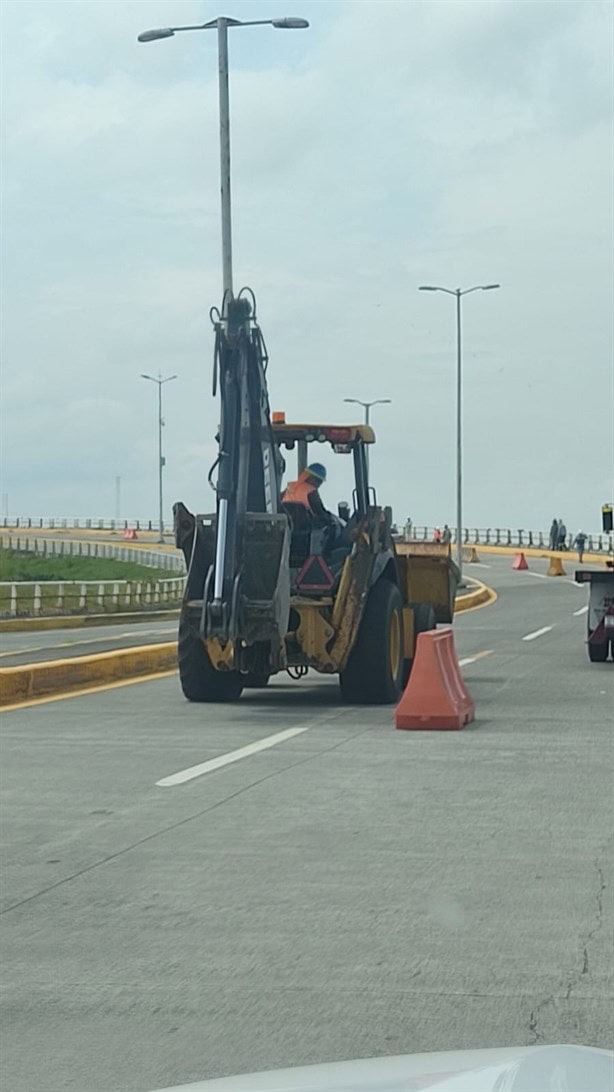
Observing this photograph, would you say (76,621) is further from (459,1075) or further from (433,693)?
(459,1075)

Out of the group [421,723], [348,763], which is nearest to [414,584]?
[421,723]

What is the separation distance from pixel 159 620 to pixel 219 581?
2881cm

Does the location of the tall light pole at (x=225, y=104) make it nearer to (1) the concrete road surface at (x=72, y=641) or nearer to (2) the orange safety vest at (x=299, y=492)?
(1) the concrete road surface at (x=72, y=641)

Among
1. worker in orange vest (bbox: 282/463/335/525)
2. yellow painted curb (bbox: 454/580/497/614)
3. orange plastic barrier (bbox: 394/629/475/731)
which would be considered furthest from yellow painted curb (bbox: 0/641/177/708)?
yellow painted curb (bbox: 454/580/497/614)

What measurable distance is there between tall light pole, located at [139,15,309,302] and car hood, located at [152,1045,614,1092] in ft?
86.0

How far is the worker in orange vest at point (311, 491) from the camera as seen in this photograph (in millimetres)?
16938

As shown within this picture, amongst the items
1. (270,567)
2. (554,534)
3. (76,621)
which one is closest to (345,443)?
(270,567)

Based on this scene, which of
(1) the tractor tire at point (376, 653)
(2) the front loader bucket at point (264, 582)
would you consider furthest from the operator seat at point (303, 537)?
(2) the front loader bucket at point (264, 582)

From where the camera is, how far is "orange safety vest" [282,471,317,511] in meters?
16.9

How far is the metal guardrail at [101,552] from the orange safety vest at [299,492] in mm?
56099

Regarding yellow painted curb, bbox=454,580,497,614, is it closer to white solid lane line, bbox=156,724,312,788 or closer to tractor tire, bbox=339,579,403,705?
tractor tire, bbox=339,579,403,705

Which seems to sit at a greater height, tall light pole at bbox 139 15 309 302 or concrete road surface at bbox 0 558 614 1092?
tall light pole at bbox 139 15 309 302

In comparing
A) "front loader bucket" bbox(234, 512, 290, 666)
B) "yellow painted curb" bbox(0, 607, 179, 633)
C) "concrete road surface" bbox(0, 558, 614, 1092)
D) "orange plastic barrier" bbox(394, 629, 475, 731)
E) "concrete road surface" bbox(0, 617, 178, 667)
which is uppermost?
"front loader bucket" bbox(234, 512, 290, 666)

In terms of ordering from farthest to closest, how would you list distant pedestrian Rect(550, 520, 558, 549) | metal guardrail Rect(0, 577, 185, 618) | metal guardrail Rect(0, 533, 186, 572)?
1. distant pedestrian Rect(550, 520, 558, 549)
2. metal guardrail Rect(0, 533, 186, 572)
3. metal guardrail Rect(0, 577, 185, 618)
